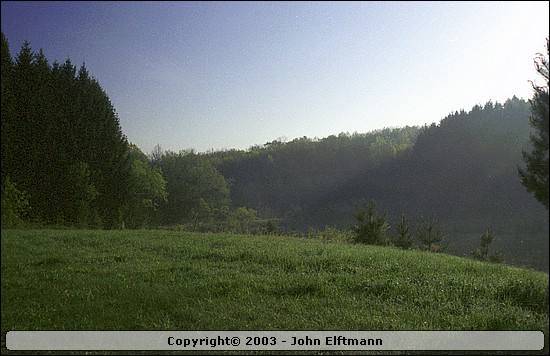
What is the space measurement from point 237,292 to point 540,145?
718 centimetres

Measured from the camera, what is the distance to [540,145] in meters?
8.27

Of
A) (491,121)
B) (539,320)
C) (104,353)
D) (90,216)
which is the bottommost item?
(539,320)

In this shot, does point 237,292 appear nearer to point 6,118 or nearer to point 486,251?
point 6,118

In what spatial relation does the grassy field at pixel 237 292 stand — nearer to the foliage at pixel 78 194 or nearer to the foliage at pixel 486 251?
the foliage at pixel 78 194

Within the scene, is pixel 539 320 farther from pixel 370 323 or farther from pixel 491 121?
pixel 491 121

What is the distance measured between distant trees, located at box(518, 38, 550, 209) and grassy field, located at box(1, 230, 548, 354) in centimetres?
265

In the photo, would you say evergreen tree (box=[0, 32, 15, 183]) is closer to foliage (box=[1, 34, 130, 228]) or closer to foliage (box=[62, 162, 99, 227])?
foliage (box=[1, 34, 130, 228])

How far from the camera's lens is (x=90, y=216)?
16.9m

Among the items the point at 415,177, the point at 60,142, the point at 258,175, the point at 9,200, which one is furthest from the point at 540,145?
the point at 258,175

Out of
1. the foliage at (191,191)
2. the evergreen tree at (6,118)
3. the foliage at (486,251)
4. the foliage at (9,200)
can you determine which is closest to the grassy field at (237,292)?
the foliage at (9,200)

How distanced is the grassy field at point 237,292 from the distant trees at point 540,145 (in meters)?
2.65

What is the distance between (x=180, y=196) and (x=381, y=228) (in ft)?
112

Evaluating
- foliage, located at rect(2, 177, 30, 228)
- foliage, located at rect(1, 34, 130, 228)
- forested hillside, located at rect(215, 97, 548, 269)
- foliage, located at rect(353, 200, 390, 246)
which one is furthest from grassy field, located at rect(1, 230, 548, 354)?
forested hillside, located at rect(215, 97, 548, 269)

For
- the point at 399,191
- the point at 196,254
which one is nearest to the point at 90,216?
the point at 196,254
